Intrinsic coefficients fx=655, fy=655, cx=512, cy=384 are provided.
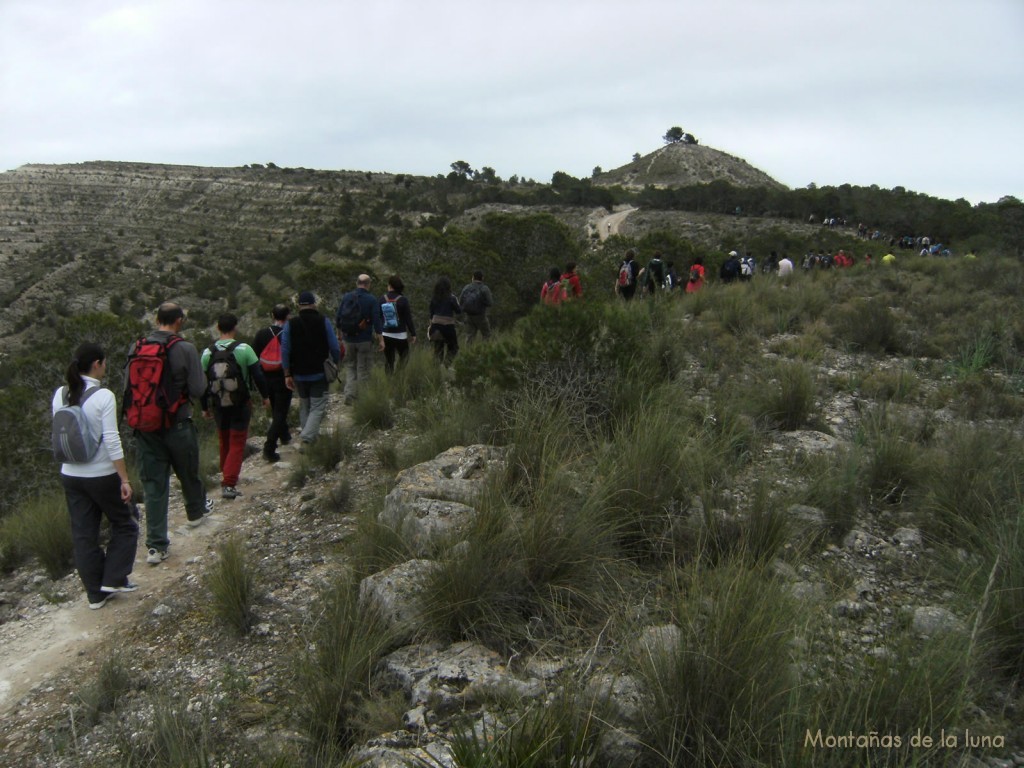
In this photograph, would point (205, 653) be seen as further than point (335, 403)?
No

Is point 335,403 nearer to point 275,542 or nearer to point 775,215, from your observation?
point 275,542

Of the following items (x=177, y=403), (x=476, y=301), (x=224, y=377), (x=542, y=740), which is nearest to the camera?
(x=542, y=740)

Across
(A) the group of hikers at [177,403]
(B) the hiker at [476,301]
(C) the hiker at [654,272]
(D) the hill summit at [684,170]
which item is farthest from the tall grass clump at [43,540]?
(D) the hill summit at [684,170]

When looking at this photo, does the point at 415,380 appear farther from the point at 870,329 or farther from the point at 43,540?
the point at 870,329

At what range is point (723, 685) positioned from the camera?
7.21 feet

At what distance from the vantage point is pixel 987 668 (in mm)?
2439

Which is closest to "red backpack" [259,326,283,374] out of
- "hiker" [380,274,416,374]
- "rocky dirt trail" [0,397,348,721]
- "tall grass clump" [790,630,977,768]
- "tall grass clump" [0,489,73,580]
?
"rocky dirt trail" [0,397,348,721]

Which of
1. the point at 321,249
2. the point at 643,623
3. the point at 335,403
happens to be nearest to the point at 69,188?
the point at 321,249

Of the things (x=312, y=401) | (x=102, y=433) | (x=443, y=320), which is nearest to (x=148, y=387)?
(x=102, y=433)

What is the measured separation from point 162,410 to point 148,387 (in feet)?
0.68

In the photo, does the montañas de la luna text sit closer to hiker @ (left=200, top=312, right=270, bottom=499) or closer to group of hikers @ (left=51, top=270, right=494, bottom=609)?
group of hikers @ (left=51, top=270, right=494, bottom=609)

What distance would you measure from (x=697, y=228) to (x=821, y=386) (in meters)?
43.9

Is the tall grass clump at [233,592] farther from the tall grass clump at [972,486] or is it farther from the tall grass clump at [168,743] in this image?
the tall grass clump at [972,486]

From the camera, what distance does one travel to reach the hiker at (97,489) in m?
4.54
